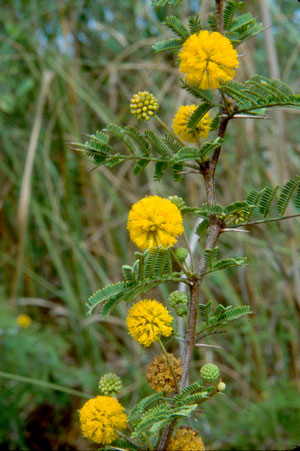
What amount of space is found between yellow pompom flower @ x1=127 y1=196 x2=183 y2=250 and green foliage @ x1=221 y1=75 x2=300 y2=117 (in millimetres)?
172

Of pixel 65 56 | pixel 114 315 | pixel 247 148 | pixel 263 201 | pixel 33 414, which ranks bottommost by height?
pixel 33 414

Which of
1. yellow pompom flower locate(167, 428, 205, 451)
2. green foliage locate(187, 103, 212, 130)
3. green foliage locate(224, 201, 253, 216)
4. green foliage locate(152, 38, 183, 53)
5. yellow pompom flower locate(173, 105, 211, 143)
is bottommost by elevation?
yellow pompom flower locate(167, 428, 205, 451)

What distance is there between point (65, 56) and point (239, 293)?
1.57m

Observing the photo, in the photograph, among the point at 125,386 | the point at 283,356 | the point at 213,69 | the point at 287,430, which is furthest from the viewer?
the point at 283,356

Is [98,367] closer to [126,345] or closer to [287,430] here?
[126,345]

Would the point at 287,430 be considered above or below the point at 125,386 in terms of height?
below

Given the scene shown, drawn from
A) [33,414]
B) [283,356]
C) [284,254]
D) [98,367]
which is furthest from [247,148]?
[33,414]

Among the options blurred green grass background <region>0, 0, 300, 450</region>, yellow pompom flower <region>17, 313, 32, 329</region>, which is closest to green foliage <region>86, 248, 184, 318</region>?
blurred green grass background <region>0, 0, 300, 450</region>

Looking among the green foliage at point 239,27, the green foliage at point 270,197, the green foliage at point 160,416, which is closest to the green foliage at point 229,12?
the green foliage at point 239,27

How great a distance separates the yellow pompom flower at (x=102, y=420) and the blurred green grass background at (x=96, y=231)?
107cm

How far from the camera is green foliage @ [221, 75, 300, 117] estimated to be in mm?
602

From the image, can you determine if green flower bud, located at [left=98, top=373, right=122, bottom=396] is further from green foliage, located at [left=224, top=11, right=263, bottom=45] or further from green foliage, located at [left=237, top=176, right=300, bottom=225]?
green foliage, located at [left=224, top=11, right=263, bottom=45]

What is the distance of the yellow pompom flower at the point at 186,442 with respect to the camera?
61cm

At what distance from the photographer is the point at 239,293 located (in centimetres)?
243
